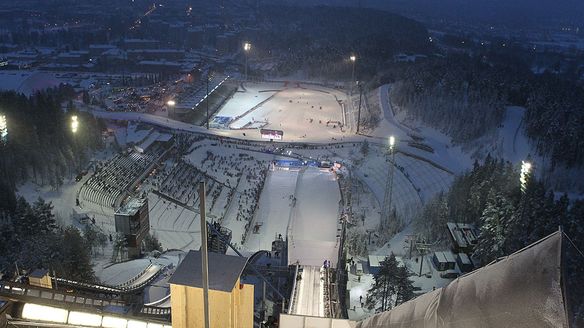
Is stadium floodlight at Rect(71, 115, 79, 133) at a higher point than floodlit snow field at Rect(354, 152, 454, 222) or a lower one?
higher

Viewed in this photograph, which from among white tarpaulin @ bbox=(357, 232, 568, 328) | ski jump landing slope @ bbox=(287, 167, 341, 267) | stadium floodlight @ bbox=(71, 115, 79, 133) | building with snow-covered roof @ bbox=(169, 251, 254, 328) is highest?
white tarpaulin @ bbox=(357, 232, 568, 328)

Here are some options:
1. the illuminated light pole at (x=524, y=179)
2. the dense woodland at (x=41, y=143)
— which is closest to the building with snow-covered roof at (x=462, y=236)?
the illuminated light pole at (x=524, y=179)

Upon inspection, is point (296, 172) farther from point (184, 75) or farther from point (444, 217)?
point (184, 75)

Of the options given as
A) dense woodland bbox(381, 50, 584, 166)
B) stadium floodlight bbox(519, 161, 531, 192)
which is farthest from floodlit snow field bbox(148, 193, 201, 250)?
dense woodland bbox(381, 50, 584, 166)

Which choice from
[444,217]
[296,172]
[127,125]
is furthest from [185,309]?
[127,125]

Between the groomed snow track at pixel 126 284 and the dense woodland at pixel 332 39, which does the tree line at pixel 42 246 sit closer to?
the groomed snow track at pixel 126 284

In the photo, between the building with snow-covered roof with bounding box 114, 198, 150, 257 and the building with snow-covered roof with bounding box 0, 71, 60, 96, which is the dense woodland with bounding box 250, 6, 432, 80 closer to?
the building with snow-covered roof with bounding box 0, 71, 60, 96
